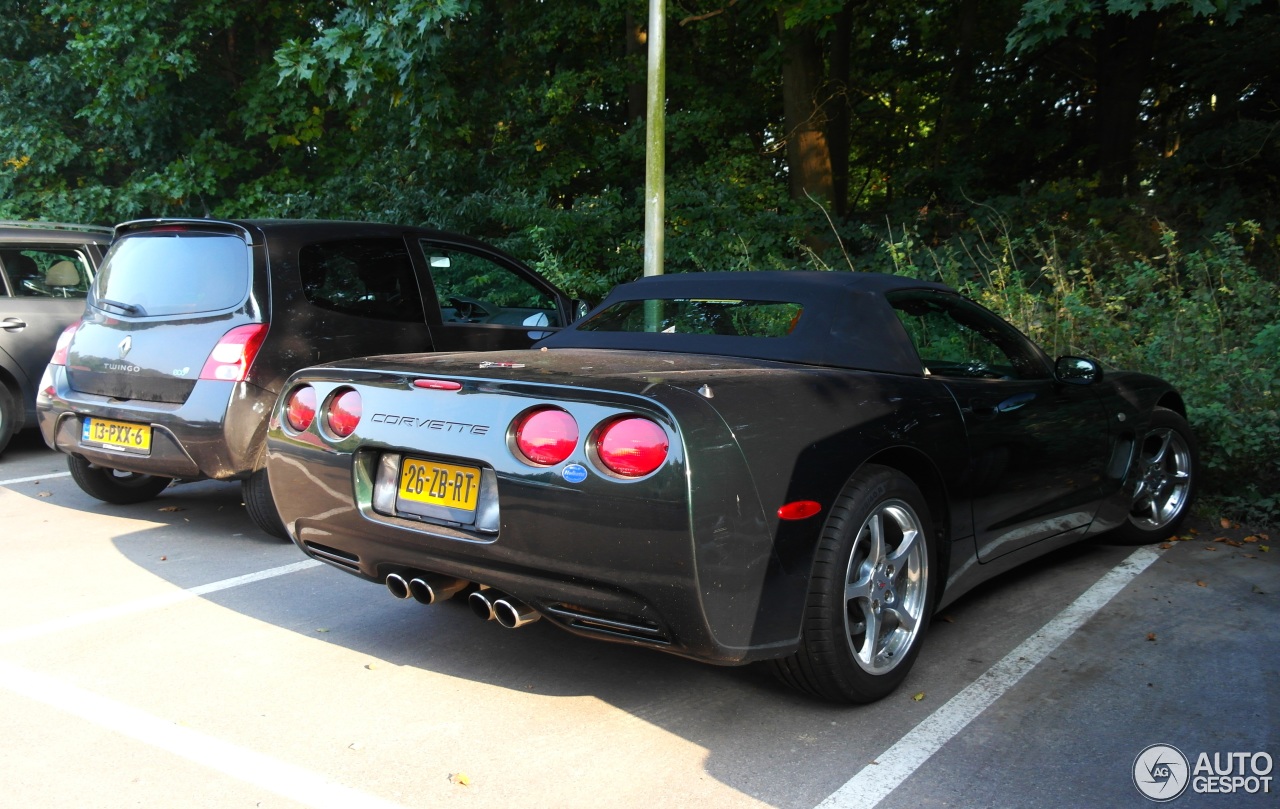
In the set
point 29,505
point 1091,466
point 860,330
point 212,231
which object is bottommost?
point 29,505

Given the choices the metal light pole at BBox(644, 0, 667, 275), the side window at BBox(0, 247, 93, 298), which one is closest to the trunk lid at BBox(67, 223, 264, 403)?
the side window at BBox(0, 247, 93, 298)

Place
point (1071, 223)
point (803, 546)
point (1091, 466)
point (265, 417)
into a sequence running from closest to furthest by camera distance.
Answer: point (803, 546) → point (1091, 466) → point (265, 417) → point (1071, 223)

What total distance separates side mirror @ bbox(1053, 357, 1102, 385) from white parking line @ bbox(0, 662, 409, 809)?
11.0 ft

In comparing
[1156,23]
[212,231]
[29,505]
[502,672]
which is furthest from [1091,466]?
[1156,23]

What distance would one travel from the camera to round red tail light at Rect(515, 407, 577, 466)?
126 inches

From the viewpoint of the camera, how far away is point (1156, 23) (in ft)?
46.3

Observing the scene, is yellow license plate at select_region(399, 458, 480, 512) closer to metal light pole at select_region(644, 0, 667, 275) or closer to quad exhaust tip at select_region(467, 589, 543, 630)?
quad exhaust tip at select_region(467, 589, 543, 630)

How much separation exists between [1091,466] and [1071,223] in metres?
8.82

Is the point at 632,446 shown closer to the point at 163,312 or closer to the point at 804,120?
the point at 163,312

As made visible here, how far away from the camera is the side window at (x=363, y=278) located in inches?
232

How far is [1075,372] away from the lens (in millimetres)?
4797

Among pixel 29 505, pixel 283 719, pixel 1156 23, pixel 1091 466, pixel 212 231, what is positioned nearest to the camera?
pixel 283 719

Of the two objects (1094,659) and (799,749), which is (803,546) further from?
(1094,659)

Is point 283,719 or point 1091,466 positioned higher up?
point 1091,466
